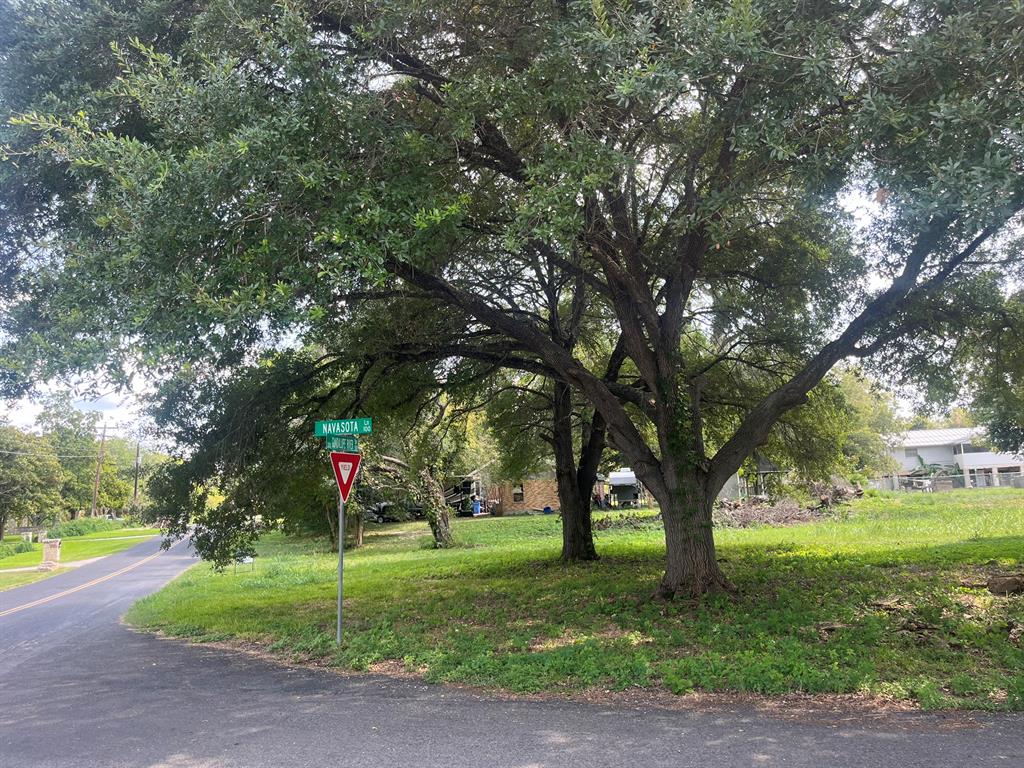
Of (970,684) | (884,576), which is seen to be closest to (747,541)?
(884,576)

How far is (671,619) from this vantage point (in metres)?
8.91

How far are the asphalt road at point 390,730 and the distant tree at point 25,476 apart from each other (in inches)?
1930

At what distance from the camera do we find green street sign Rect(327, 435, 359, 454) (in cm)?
900

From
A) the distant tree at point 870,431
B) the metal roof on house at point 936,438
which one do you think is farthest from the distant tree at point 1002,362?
the metal roof on house at point 936,438

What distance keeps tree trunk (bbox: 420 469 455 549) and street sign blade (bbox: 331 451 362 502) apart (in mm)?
14095

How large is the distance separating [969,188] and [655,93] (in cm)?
262

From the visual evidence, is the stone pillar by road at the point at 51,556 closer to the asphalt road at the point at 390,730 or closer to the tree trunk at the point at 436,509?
the tree trunk at the point at 436,509

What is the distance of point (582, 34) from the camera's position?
6.39 meters

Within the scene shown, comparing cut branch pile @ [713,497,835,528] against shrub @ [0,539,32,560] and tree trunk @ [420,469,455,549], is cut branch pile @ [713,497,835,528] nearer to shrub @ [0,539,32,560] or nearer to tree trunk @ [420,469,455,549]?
tree trunk @ [420,469,455,549]

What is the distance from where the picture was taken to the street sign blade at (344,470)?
29.2 ft

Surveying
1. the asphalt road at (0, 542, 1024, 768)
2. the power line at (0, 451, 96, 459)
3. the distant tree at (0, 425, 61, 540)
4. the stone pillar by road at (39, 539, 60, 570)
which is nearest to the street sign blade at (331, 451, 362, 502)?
the asphalt road at (0, 542, 1024, 768)

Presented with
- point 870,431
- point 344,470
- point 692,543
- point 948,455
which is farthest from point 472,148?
point 948,455

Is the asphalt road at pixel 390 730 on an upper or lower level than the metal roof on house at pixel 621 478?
lower

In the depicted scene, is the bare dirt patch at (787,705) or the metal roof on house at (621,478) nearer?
the bare dirt patch at (787,705)
